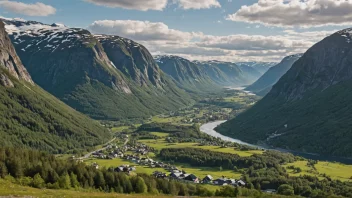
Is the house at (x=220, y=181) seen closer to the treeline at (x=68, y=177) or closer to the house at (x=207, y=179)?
the house at (x=207, y=179)

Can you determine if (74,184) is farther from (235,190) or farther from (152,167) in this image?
(152,167)

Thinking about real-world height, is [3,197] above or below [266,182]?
above

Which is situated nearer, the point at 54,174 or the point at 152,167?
the point at 54,174

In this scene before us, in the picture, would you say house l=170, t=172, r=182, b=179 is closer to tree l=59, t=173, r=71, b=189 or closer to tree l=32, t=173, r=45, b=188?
tree l=59, t=173, r=71, b=189

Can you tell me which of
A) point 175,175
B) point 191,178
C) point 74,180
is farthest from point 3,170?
point 175,175

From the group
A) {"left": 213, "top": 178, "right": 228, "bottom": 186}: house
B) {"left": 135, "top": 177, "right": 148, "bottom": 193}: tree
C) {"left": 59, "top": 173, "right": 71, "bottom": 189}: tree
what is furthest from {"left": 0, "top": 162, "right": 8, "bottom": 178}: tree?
{"left": 213, "top": 178, "right": 228, "bottom": 186}: house

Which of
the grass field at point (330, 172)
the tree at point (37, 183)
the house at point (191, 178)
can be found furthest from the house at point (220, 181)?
the tree at point (37, 183)

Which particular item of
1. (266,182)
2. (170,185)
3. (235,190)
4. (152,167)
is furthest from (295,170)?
(170,185)
